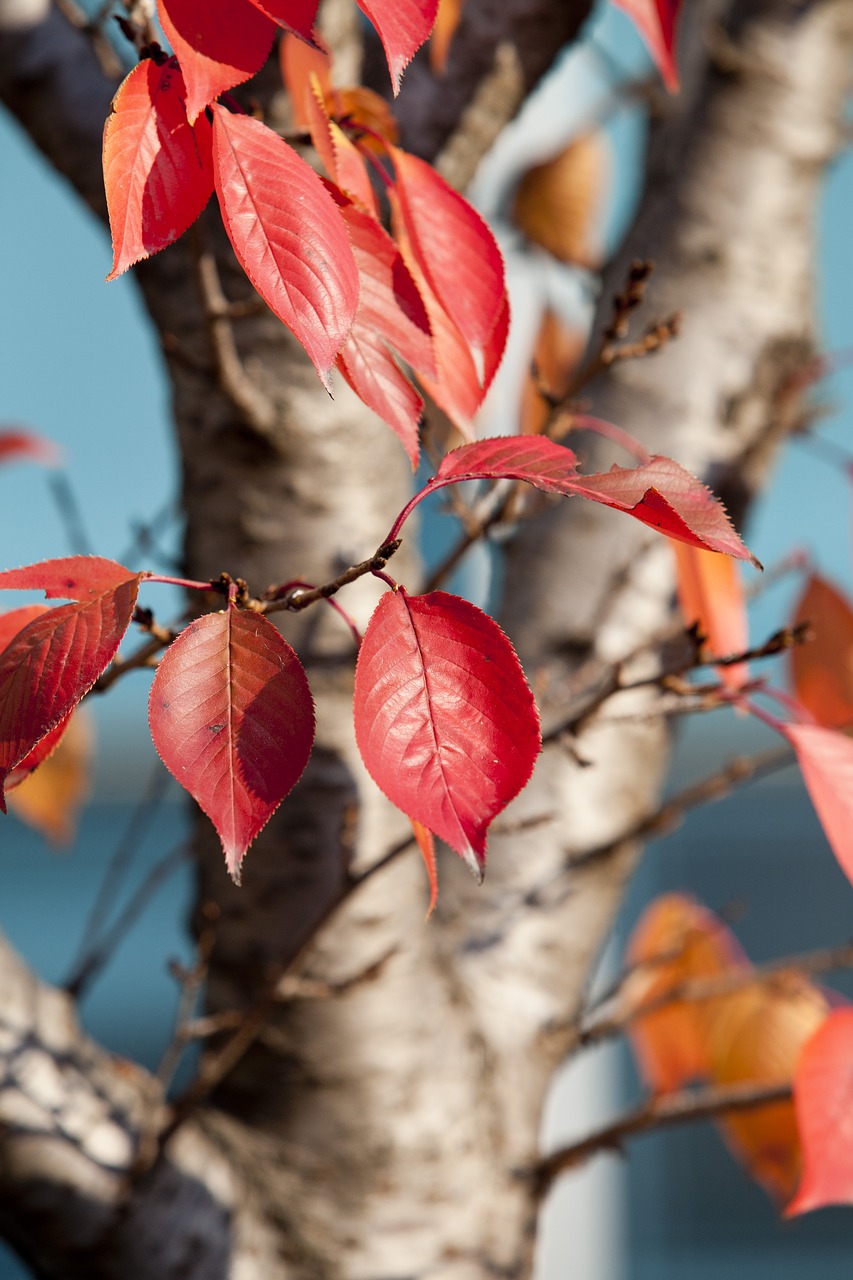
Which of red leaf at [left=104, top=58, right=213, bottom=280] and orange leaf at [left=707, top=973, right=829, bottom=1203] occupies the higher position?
red leaf at [left=104, top=58, right=213, bottom=280]

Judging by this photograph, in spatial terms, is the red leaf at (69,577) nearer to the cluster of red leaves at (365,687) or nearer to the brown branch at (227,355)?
the cluster of red leaves at (365,687)

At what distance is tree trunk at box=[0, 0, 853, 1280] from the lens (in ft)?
1.63

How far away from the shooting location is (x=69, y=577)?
0.26 metres

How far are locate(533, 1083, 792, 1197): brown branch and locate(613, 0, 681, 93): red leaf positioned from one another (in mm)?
441

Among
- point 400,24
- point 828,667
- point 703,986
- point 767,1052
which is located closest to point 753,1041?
point 767,1052

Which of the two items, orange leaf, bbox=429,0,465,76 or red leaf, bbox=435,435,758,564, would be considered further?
orange leaf, bbox=429,0,465,76

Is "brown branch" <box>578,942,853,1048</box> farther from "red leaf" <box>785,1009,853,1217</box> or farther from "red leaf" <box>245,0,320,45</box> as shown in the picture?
"red leaf" <box>245,0,320,45</box>

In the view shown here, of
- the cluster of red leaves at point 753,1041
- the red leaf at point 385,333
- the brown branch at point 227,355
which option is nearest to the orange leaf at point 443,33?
the brown branch at point 227,355

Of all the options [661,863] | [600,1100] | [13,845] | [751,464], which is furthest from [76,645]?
[13,845]

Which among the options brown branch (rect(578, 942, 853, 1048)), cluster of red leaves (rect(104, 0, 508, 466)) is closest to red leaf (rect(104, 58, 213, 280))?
cluster of red leaves (rect(104, 0, 508, 466))

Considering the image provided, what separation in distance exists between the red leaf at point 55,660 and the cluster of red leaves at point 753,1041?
1.05ft

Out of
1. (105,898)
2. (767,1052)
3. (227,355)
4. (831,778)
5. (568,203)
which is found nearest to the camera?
(831,778)

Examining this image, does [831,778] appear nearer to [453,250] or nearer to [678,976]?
[453,250]

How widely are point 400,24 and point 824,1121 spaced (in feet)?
1.28
